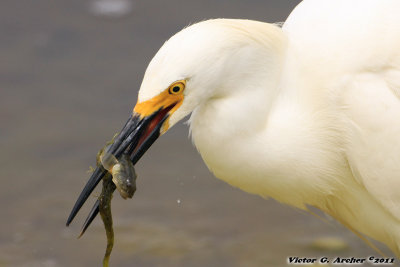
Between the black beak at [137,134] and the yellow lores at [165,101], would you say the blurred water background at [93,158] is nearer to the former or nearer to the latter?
the black beak at [137,134]

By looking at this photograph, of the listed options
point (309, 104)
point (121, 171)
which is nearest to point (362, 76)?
point (309, 104)

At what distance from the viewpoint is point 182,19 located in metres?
5.23

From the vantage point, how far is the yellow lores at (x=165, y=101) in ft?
7.96

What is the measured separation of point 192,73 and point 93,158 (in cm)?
229

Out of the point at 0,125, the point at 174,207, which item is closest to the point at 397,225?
the point at 174,207

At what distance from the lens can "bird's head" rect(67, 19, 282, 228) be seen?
2.40 metres

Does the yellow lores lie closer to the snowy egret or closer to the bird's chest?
the snowy egret

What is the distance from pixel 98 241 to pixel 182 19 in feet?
6.00

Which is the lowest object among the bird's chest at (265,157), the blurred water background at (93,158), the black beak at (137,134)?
the blurred water background at (93,158)

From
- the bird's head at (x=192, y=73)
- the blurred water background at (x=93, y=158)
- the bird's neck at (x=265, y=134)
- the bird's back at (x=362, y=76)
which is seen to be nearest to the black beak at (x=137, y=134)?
the bird's head at (x=192, y=73)

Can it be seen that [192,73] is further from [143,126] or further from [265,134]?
[265,134]

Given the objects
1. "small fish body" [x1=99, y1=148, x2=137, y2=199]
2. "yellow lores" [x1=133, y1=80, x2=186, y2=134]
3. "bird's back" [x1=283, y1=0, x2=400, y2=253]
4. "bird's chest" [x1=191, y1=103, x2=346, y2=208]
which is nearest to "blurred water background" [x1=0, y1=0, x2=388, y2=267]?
"bird's chest" [x1=191, y1=103, x2=346, y2=208]

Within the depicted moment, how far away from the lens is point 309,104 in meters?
2.75

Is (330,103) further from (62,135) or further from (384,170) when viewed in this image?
(62,135)
